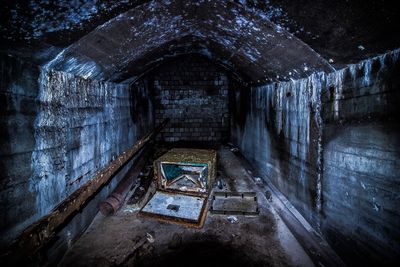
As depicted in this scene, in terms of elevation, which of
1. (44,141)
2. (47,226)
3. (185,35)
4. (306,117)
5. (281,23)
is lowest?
(47,226)

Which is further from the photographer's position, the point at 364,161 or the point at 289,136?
the point at 289,136

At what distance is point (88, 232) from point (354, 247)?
357 centimetres

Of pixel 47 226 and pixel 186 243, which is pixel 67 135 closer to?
pixel 47 226

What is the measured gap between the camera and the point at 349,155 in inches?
110

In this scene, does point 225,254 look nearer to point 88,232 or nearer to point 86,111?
point 88,232

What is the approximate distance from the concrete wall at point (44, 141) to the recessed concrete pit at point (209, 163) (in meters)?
0.01

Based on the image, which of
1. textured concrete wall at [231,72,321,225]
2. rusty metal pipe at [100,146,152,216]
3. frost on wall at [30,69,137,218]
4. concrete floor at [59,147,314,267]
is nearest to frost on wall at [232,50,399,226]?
textured concrete wall at [231,72,321,225]

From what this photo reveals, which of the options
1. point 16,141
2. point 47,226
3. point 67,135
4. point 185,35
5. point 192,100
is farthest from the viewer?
point 192,100

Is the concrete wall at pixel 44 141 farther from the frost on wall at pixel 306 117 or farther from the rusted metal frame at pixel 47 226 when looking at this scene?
the frost on wall at pixel 306 117

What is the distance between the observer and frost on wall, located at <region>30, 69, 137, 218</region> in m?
2.64

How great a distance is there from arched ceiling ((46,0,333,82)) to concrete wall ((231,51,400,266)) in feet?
1.52

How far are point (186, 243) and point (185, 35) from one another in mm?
3535

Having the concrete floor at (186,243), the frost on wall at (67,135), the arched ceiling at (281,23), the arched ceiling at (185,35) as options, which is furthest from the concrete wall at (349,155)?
the frost on wall at (67,135)

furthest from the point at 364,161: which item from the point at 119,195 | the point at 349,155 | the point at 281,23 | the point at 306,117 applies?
the point at 119,195
